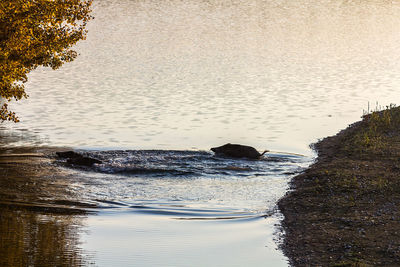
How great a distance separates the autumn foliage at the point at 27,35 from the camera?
23266mm

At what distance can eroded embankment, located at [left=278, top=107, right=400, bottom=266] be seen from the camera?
1473cm

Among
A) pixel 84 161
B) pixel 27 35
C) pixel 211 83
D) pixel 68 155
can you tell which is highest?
pixel 211 83

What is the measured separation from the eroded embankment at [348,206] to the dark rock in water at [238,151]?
2412mm

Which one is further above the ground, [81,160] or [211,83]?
[211,83]

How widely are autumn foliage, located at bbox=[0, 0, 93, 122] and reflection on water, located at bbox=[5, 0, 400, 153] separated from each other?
3788mm

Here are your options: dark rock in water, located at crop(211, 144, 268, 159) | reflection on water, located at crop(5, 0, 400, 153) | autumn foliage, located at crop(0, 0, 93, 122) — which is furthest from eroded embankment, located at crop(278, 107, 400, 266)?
autumn foliage, located at crop(0, 0, 93, 122)

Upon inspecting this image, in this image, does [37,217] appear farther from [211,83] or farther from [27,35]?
[211,83]

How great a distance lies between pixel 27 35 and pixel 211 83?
19749 millimetres

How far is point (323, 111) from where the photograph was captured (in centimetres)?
3647

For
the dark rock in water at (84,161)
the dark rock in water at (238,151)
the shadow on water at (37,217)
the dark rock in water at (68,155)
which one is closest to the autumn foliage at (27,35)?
the dark rock in water at (68,155)

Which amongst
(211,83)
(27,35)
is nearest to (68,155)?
(27,35)

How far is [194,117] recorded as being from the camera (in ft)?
110

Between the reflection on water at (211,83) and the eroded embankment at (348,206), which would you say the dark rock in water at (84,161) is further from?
the eroded embankment at (348,206)

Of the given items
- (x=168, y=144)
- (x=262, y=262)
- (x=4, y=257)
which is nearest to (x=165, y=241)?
(x=262, y=262)
